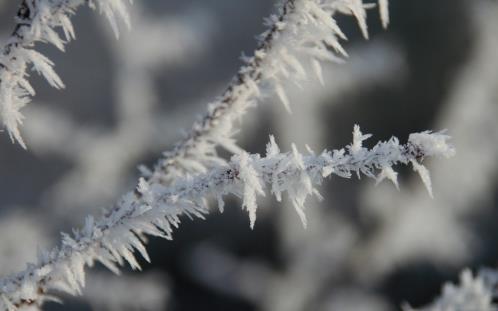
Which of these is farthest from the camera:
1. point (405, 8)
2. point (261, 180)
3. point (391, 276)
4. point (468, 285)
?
point (391, 276)

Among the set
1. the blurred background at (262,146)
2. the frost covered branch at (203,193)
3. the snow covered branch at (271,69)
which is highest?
the blurred background at (262,146)

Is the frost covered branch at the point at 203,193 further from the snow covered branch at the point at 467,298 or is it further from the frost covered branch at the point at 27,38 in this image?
the snow covered branch at the point at 467,298

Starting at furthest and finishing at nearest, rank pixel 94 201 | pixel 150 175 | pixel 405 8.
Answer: pixel 405 8 → pixel 94 201 → pixel 150 175

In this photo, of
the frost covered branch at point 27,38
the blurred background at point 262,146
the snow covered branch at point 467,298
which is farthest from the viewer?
the blurred background at point 262,146

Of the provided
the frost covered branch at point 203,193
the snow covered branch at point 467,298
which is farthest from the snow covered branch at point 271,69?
the snow covered branch at point 467,298

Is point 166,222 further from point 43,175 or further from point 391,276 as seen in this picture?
point 391,276

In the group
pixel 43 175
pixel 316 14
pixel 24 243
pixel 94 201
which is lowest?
pixel 316 14

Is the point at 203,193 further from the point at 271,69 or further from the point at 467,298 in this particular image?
the point at 467,298

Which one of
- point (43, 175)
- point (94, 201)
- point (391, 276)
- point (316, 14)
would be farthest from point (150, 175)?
point (391, 276)
